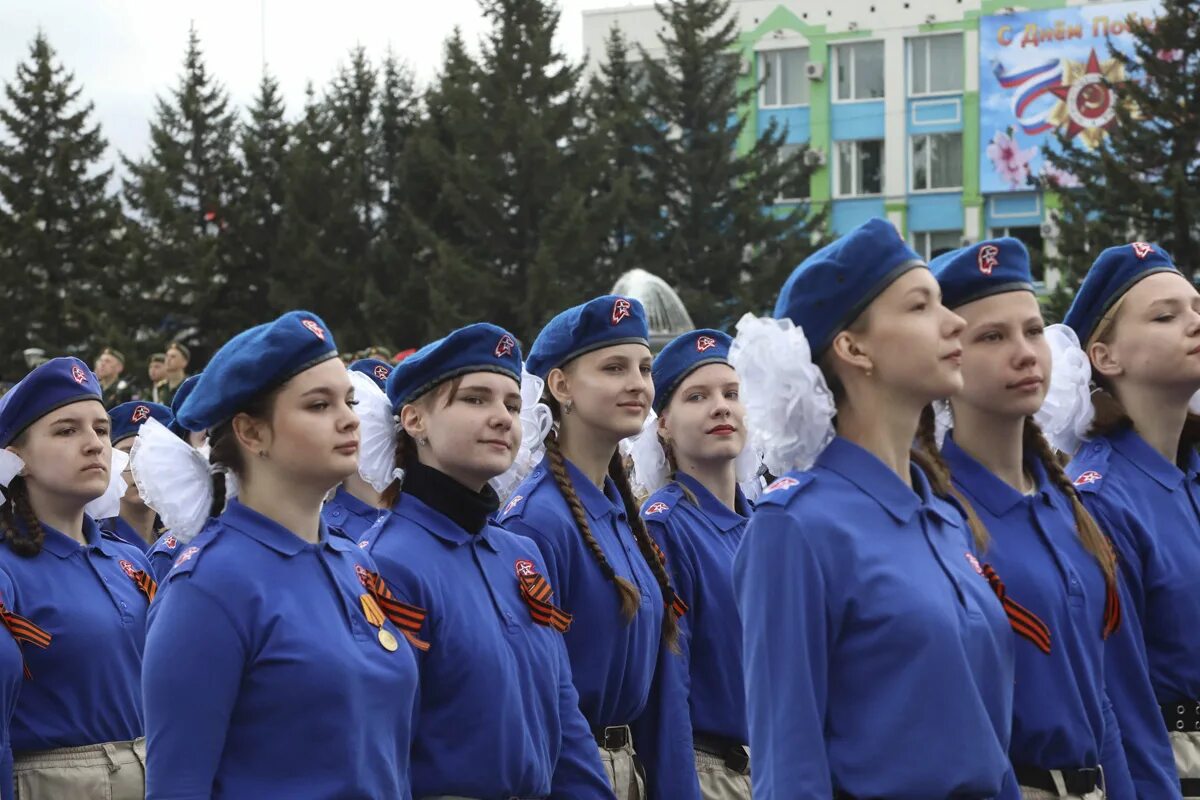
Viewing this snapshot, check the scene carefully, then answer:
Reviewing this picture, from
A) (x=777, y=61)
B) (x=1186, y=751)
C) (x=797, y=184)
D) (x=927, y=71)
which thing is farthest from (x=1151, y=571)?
(x=777, y=61)

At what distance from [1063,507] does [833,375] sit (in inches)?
47.4

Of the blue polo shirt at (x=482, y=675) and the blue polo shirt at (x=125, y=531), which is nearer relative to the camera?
the blue polo shirt at (x=482, y=675)

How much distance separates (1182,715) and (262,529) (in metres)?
2.84

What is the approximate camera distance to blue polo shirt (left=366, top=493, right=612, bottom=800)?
5031mm

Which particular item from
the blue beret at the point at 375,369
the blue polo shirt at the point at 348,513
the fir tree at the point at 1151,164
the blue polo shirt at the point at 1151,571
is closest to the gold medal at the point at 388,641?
the blue polo shirt at the point at 1151,571

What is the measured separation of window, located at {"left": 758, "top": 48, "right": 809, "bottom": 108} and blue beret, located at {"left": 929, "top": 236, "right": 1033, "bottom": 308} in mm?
56616

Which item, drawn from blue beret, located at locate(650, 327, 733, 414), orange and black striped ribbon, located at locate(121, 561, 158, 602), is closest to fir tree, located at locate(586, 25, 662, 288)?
blue beret, located at locate(650, 327, 733, 414)

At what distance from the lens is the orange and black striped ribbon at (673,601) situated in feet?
21.4

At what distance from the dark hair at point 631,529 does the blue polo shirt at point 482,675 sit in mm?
570

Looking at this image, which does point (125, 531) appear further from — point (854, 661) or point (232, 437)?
point (854, 661)

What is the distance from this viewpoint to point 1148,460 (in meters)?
5.73

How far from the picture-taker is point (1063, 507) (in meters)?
5.16

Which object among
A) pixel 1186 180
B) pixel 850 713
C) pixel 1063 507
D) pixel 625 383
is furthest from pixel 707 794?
pixel 1186 180

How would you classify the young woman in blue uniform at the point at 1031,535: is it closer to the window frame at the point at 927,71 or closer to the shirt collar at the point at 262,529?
the shirt collar at the point at 262,529
